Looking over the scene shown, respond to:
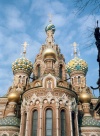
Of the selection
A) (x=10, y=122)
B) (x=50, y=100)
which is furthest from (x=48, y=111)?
(x=10, y=122)

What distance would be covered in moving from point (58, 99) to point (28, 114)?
2953mm

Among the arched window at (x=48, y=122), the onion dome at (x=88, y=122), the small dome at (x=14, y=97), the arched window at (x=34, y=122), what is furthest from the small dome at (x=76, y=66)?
the arched window at (x=34, y=122)

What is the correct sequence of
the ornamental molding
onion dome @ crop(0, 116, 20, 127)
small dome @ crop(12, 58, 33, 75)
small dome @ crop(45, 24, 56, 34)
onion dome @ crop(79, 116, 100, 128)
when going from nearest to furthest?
the ornamental molding, onion dome @ crop(0, 116, 20, 127), onion dome @ crop(79, 116, 100, 128), small dome @ crop(12, 58, 33, 75), small dome @ crop(45, 24, 56, 34)

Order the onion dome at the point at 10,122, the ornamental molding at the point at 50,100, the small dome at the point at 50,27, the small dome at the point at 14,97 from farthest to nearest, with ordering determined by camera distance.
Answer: the small dome at the point at 50,27
the small dome at the point at 14,97
the onion dome at the point at 10,122
the ornamental molding at the point at 50,100

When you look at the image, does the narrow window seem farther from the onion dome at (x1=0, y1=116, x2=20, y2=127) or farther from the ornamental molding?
the onion dome at (x1=0, y1=116, x2=20, y2=127)

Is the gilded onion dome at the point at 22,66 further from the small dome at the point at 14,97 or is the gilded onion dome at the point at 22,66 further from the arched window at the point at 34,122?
the arched window at the point at 34,122

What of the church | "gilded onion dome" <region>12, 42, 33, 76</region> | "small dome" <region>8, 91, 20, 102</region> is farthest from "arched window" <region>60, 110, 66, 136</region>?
"gilded onion dome" <region>12, 42, 33, 76</region>

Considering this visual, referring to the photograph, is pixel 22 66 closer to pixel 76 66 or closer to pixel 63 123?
pixel 76 66

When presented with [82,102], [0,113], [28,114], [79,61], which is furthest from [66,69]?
[28,114]

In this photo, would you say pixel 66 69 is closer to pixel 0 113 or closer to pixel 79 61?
pixel 79 61

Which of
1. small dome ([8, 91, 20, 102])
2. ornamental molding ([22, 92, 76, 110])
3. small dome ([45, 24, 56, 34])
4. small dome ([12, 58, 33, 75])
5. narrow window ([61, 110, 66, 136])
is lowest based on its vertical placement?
narrow window ([61, 110, 66, 136])

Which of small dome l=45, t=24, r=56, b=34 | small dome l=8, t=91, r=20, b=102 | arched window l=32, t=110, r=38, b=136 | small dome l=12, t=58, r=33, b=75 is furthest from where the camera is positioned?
small dome l=45, t=24, r=56, b=34

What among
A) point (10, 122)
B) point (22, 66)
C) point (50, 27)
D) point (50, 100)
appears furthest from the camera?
point (50, 27)

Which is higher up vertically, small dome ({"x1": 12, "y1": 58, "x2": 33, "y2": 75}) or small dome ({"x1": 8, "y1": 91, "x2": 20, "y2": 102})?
small dome ({"x1": 12, "y1": 58, "x2": 33, "y2": 75})
